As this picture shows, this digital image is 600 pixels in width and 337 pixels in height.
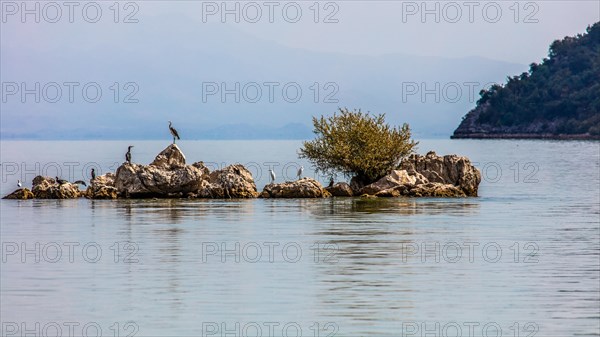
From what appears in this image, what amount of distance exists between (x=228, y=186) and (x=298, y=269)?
25153mm

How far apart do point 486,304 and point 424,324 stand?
2.65 meters

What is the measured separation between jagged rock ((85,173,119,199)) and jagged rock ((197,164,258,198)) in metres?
3.50

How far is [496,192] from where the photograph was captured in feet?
221

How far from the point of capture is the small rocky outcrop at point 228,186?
55.7 meters

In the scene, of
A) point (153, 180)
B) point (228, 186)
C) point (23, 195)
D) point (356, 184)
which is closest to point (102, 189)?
point (153, 180)

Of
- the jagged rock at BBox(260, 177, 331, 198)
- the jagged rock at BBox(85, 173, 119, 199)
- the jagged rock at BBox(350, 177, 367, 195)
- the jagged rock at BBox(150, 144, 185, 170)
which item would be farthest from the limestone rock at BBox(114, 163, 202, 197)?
the jagged rock at BBox(350, 177, 367, 195)

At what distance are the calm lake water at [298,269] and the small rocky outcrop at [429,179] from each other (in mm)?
4292

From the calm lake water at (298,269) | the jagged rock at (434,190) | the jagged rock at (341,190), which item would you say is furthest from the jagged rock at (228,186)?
the jagged rock at (434,190)

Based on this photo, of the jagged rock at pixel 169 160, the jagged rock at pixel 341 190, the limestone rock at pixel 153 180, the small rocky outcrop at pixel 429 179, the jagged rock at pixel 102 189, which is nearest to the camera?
the jagged rock at pixel 169 160

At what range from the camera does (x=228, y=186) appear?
55.7 m

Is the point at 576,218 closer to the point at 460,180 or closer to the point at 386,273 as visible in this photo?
the point at 460,180

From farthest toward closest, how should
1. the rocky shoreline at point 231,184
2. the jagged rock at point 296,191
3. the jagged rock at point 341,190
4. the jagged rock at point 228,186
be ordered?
the jagged rock at point 341,190
the jagged rock at point 296,191
the jagged rock at point 228,186
the rocky shoreline at point 231,184

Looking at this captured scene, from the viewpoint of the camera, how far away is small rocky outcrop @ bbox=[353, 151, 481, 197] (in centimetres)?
5634

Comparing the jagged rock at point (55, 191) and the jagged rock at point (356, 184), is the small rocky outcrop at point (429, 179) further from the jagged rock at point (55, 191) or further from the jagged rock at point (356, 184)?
the jagged rock at point (55, 191)
